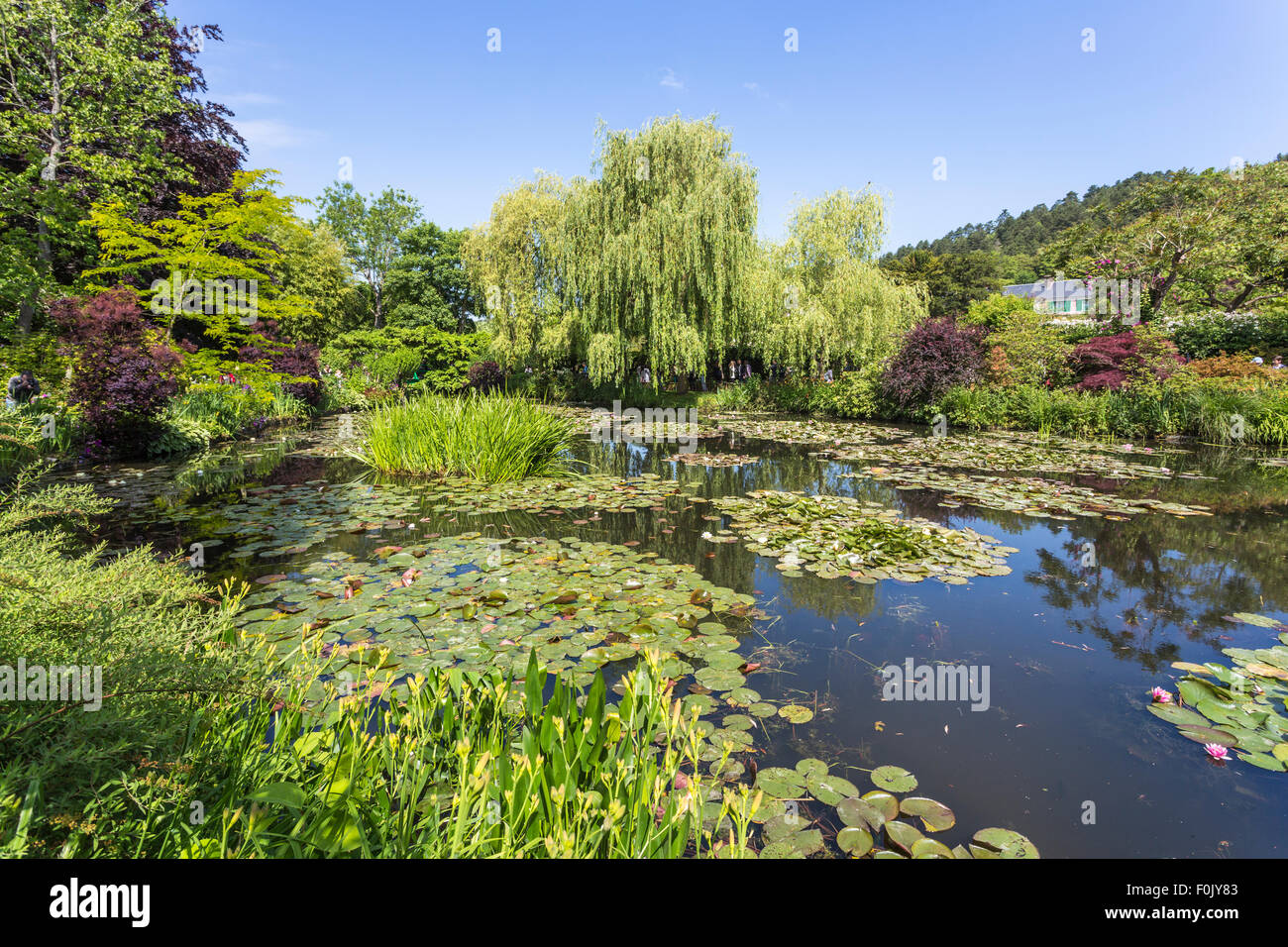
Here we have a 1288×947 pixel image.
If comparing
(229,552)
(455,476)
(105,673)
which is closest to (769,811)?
(105,673)

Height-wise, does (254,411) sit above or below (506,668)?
above

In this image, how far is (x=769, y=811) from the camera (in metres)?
1.96

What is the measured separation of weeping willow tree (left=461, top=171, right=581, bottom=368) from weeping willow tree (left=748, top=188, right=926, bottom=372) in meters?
7.11

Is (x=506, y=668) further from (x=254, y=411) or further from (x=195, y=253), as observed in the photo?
(x=254, y=411)

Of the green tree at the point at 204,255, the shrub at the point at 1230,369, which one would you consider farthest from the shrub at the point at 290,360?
the shrub at the point at 1230,369

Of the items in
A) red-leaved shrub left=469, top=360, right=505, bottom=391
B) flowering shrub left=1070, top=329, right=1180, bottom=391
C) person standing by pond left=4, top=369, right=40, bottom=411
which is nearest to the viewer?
person standing by pond left=4, top=369, right=40, bottom=411

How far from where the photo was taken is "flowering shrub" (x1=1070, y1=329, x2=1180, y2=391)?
12.3 meters

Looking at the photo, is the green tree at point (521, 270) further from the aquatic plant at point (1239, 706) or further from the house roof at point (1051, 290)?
the house roof at point (1051, 290)

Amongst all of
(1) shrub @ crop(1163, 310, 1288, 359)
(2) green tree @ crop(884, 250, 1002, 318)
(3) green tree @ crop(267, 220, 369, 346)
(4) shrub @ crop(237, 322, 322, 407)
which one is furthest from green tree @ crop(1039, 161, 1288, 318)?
(3) green tree @ crop(267, 220, 369, 346)

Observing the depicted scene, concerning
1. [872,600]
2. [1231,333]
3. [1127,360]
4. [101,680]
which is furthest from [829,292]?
[101,680]

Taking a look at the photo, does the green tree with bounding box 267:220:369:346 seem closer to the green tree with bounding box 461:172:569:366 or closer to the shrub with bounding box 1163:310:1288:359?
the green tree with bounding box 461:172:569:366

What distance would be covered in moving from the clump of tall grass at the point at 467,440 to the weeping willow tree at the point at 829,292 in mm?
10537

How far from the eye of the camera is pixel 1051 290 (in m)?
45.3

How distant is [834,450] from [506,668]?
8953 mm
